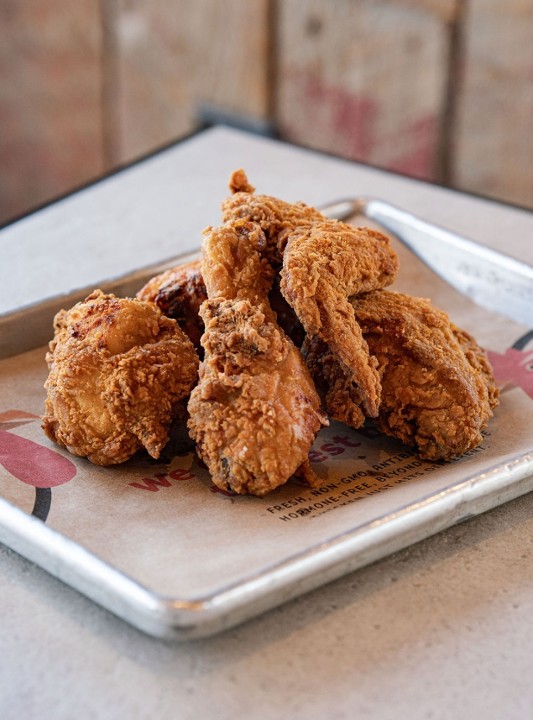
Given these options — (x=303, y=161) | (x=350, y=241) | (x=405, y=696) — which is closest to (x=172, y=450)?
(x=350, y=241)

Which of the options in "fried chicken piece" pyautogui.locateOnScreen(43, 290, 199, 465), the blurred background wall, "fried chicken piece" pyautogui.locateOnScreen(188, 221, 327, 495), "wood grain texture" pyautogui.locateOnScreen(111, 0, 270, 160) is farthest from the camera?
"wood grain texture" pyautogui.locateOnScreen(111, 0, 270, 160)

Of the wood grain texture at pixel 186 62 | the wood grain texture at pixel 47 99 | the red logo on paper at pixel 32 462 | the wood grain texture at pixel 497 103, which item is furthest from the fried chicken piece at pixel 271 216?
the wood grain texture at pixel 47 99

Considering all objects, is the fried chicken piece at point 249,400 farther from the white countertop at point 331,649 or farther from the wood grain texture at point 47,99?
the wood grain texture at point 47,99

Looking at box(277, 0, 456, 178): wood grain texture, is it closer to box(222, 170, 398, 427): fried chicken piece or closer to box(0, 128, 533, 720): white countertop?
box(222, 170, 398, 427): fried chicken piece

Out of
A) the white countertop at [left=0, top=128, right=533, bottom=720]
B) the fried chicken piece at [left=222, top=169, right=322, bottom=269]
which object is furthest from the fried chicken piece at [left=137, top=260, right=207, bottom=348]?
the white countertop at [left=0, top=128, right=533, bottom=720]

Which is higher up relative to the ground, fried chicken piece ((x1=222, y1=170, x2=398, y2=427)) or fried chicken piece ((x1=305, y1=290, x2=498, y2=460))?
fried chicken piece ((x1=222, y1=170, x2=398, y2=427))

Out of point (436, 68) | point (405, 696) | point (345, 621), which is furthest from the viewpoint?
point (436, 68)

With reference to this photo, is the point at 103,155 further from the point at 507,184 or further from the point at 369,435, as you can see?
the point at 369,435
